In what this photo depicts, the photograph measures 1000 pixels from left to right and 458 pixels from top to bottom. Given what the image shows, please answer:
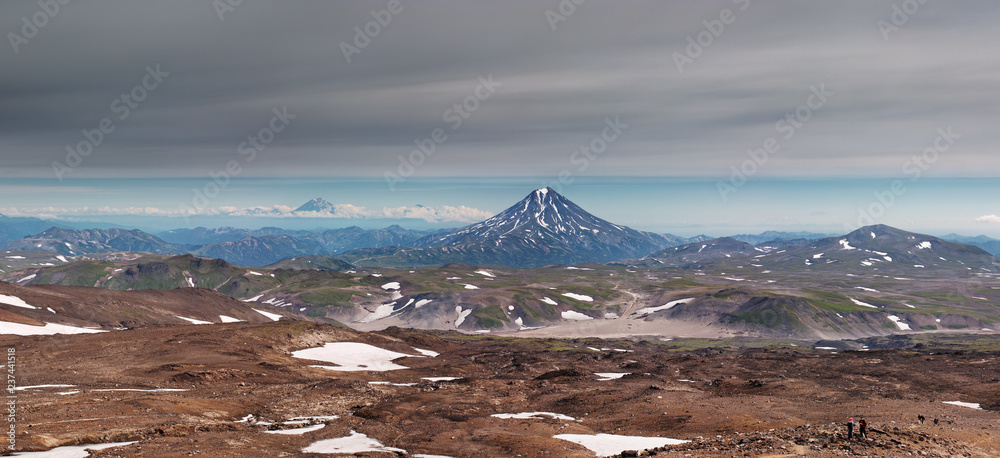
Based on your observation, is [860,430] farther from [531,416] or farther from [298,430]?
[298,430]

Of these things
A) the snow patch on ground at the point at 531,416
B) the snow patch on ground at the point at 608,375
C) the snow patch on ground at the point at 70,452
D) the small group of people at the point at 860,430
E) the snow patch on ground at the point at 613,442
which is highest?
the small group of people at the point at 860,430

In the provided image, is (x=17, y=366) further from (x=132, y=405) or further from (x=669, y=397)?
(x=669, y=397)

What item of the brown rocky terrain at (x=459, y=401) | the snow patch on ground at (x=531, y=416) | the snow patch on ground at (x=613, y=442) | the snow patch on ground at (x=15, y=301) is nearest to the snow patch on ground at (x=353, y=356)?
the brown rocky terrain at (x=459, y=401)

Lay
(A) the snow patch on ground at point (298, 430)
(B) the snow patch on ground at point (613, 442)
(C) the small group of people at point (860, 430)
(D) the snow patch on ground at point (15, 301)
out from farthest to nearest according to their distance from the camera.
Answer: (D) the snow patch on ground at point (15, 301) → (A) the snow patch on ground at point (298, 430) → (B) the snow patch on ground at point (613, 442) → (C) the small group of people at point (860, 430)

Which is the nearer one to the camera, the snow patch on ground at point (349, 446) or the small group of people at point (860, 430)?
the small group of people at point (860, 430)

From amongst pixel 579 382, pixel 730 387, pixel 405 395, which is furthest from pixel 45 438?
pixel 730 387

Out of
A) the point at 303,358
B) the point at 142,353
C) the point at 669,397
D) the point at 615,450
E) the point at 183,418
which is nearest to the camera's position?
the point at 615,450

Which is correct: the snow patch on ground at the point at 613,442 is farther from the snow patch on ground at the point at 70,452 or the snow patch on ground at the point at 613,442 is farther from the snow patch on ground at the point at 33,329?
the snow patch on ground at the point at 33,329
